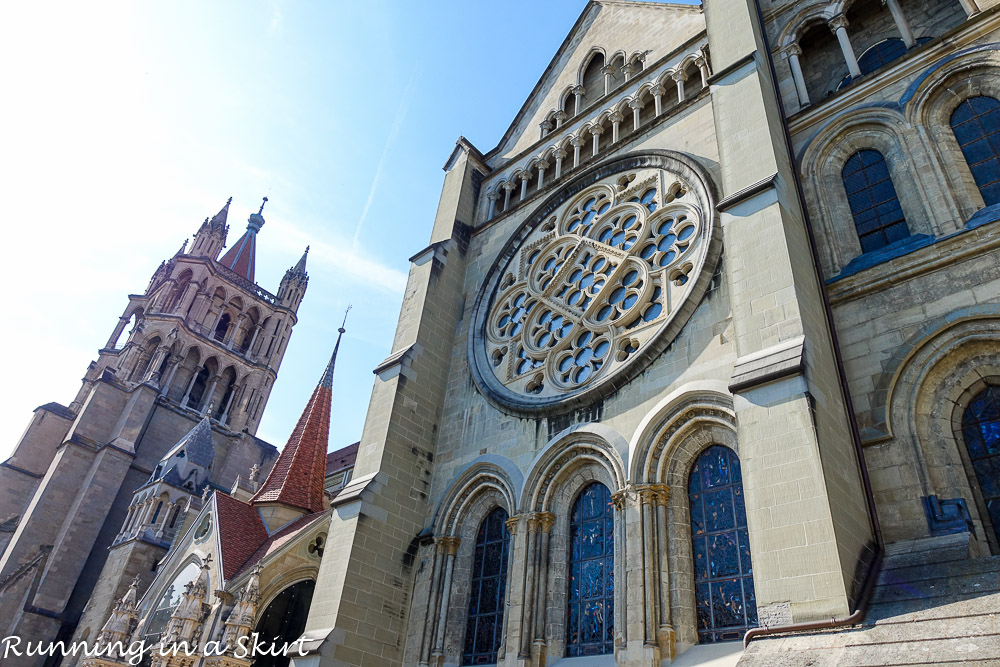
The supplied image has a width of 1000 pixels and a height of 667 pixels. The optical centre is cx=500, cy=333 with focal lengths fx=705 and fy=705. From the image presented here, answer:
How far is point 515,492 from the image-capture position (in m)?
10.8

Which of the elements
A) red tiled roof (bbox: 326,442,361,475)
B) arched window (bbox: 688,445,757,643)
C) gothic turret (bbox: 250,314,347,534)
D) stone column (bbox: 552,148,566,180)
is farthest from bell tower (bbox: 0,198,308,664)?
arched window (bbox: 688,445,757,643)


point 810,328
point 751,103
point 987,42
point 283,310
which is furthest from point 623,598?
point 283,310

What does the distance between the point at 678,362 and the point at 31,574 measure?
992 inches

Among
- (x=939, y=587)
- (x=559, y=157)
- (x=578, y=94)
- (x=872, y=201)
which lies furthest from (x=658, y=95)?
(x=939, y=587)

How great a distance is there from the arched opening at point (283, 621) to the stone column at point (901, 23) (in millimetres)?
15195

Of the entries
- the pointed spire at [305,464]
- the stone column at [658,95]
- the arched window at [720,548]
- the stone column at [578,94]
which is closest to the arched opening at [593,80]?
the stone column at [578,94]

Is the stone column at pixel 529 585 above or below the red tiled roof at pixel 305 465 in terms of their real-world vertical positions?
below

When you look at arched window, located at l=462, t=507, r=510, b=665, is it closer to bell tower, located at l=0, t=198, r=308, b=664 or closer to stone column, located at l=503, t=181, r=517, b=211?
stone column, located at l=503, t=181, r=517, b=211

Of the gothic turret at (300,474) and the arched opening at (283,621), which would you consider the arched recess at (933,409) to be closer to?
the arched opening at (283,621)

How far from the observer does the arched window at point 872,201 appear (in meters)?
9.52

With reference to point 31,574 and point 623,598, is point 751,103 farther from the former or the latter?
point 31,574

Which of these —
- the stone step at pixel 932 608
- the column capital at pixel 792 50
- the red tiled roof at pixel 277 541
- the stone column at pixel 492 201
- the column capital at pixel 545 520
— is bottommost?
the stone step at pixel 932 608

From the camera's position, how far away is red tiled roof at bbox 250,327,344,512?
21125 mm

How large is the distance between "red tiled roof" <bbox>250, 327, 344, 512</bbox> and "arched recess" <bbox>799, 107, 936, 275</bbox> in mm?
16582
